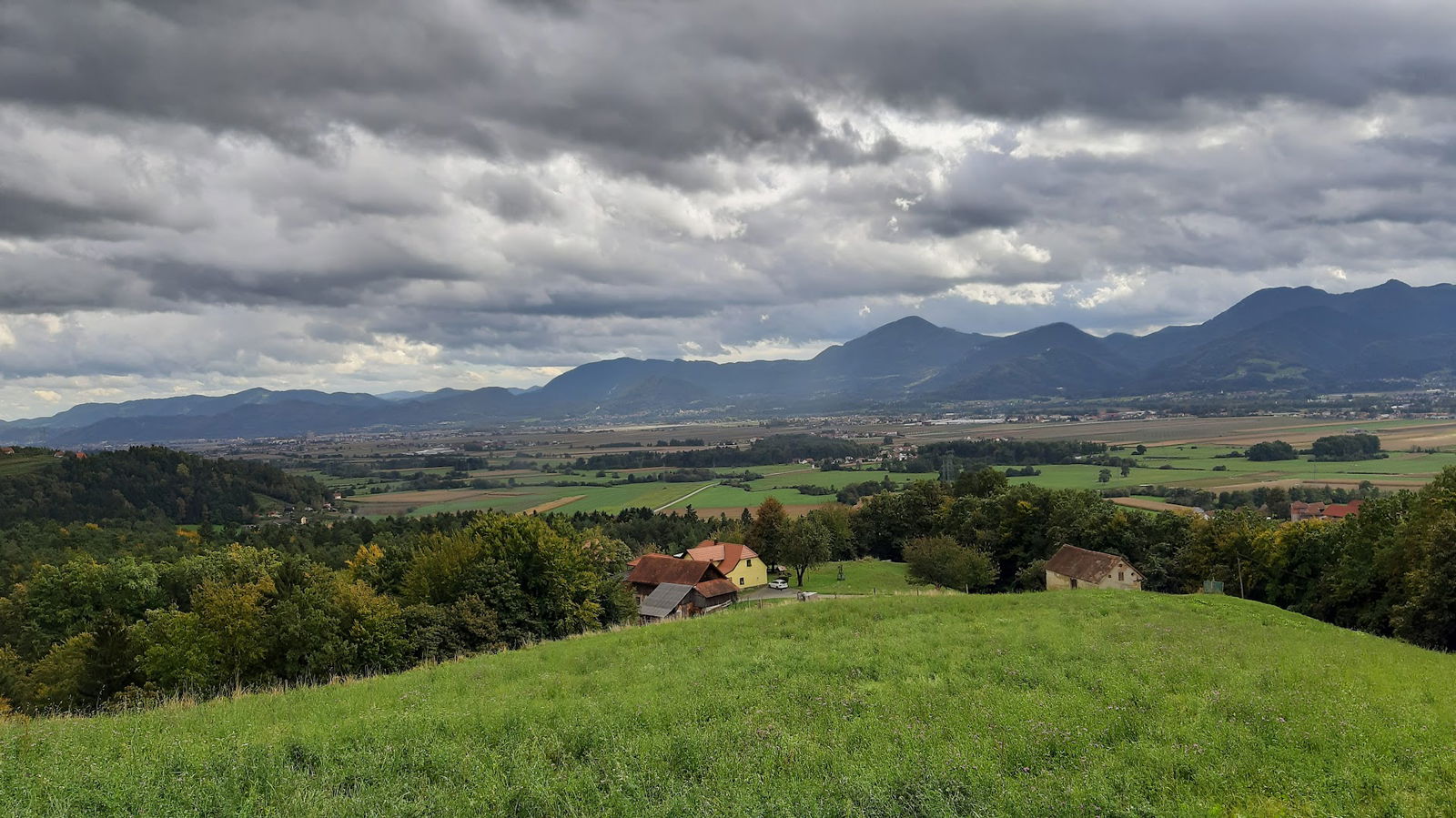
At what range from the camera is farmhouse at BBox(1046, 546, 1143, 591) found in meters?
44.4

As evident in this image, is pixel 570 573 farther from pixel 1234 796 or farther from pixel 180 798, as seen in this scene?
pixel 1234 796

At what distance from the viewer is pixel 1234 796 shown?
28.6 feet

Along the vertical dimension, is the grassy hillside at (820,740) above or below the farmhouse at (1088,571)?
above

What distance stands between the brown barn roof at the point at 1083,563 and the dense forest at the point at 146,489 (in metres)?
139

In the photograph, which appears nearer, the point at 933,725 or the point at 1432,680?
the point at 933,725

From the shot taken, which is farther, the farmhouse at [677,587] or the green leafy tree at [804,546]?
the green leafy tree at [804,546]

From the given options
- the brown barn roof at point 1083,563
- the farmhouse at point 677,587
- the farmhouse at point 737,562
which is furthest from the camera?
the farmhouse at point 737,562

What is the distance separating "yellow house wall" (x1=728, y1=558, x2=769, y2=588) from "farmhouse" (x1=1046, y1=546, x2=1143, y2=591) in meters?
26.3

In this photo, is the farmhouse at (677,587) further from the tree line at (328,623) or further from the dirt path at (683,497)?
the dirt path at (683,497)

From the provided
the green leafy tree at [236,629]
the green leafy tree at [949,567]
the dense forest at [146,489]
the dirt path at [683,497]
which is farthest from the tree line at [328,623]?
the dense forest at [146,489]

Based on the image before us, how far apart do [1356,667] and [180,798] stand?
71.1 ft

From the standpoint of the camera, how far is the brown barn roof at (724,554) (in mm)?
63031

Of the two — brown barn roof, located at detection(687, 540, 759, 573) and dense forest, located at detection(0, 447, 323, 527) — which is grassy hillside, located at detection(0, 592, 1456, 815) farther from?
dense forest, located at detection(0, 447, 323, 527)

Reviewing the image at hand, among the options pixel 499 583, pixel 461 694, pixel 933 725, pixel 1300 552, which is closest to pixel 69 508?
pixel 499 583
